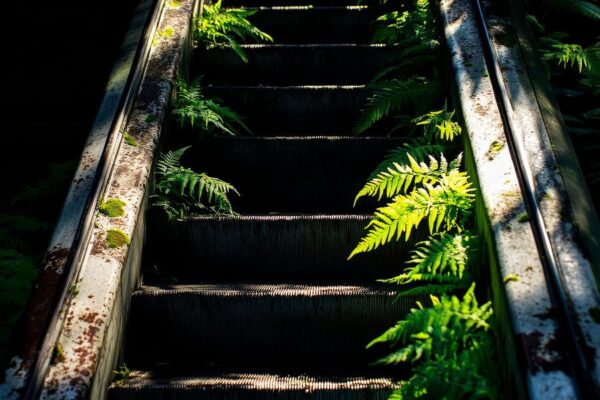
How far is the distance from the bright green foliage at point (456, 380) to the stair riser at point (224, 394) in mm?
393

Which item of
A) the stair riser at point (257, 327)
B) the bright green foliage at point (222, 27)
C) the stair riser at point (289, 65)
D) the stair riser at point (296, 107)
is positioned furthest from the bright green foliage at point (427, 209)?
the bright green foliage at point (222, 27)

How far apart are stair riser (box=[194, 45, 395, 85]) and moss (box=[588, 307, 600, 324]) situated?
10.4 ft

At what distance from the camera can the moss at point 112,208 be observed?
10.9ft

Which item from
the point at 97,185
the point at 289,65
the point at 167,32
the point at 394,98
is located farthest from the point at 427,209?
the point at 167,32

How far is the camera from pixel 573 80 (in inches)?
206

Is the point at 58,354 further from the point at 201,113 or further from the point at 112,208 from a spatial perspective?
the point at 201,113

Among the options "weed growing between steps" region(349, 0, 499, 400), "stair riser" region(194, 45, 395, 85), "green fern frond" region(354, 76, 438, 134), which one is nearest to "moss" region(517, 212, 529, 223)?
"weed growing between steps" region(349, 0, 499, 400)

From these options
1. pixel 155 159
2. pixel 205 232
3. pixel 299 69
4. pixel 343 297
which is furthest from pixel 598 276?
pixel 299 69

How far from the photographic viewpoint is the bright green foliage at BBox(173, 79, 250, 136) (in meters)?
4.27

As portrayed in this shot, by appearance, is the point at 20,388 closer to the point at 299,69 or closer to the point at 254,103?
the point at 254,103

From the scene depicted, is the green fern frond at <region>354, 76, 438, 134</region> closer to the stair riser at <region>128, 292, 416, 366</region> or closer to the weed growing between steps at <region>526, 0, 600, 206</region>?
the weed growing between steps at <region>526, 0, 600, 206</region>

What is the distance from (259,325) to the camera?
3365 millimetres

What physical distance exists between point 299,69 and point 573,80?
7.29 feet

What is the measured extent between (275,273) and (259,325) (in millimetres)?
469
